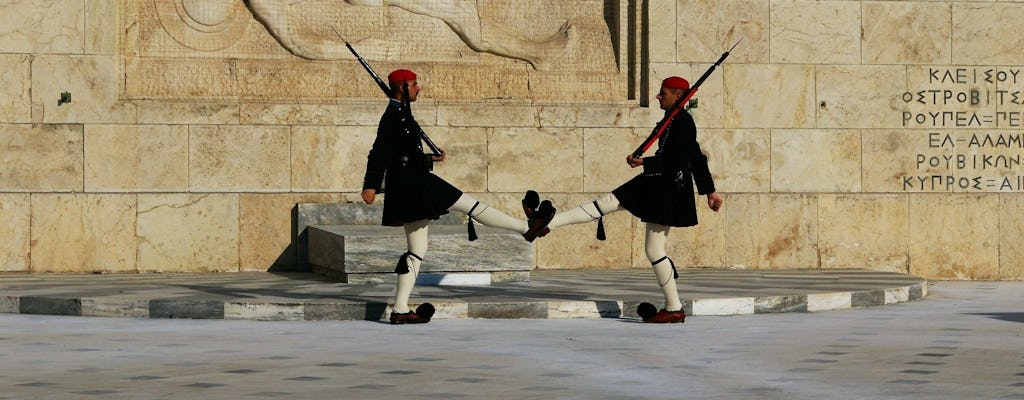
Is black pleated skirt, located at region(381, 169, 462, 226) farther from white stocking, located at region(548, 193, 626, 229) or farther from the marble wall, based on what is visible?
the marble wall

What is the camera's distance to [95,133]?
16.2m

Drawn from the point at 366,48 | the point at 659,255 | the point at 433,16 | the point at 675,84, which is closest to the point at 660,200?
the point at 659,255

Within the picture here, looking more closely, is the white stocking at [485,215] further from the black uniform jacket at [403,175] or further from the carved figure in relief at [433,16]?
the carved figure in relief at [433,16]

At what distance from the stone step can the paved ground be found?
7.85 feet

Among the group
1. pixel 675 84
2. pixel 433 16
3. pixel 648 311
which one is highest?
pixel 433 16

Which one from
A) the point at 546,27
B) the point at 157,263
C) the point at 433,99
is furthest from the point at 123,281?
the point at 546,27

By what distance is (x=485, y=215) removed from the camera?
1123cm

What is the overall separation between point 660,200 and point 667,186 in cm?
11

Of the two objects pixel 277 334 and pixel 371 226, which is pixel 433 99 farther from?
pixel 277 334

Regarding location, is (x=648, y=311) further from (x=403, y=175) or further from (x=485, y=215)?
(x=403, y=175)

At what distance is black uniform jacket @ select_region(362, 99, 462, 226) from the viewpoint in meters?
11.0

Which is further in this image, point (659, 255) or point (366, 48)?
point (366, 48)

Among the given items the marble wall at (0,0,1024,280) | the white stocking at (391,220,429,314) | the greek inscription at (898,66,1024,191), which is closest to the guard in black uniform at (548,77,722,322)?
the white stocking at (391,220,429,314)

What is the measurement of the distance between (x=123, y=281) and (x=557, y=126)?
4.79 meters
